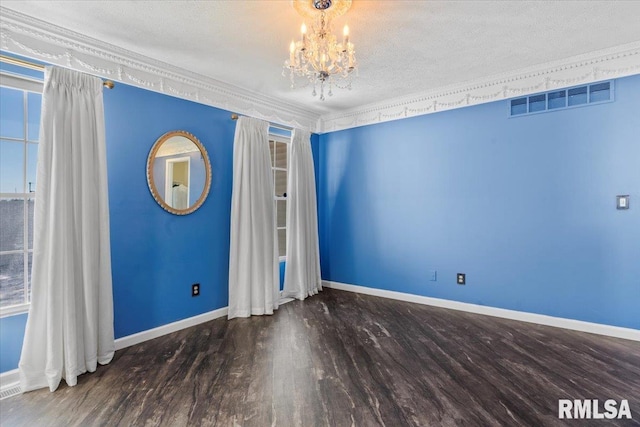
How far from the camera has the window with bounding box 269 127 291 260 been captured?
4680mm

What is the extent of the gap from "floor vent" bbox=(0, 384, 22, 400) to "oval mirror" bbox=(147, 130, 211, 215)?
66.1 inches

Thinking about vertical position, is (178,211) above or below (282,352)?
above

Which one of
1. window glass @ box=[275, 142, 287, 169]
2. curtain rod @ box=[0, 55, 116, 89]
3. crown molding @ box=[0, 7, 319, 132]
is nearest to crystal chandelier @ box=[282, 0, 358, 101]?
crown molding @ box=[0, 7, 319, 132]

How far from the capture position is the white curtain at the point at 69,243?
92.0 inches

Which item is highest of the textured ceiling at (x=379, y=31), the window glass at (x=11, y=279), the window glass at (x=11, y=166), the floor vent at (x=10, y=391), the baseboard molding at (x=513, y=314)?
the textured ceiling at (x=379, y=31)

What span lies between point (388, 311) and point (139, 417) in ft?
8.97

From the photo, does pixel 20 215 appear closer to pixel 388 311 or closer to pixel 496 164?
pixel 388 311

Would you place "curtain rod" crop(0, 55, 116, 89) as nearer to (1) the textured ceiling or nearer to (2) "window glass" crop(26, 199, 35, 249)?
(1) the textured ceiling

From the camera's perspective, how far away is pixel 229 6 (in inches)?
91.1

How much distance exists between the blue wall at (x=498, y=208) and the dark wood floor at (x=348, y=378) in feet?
1.64

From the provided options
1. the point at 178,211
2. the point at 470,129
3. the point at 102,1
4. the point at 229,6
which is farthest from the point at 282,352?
the point at 470,129

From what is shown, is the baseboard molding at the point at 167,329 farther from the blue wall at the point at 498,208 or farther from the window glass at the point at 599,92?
the window glass at the point at 599,92

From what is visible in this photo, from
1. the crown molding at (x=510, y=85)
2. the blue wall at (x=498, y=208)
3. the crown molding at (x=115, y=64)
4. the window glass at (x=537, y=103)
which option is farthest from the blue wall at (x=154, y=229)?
the window glass at (x=537, y=103)

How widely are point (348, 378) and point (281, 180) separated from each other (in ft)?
9.78
